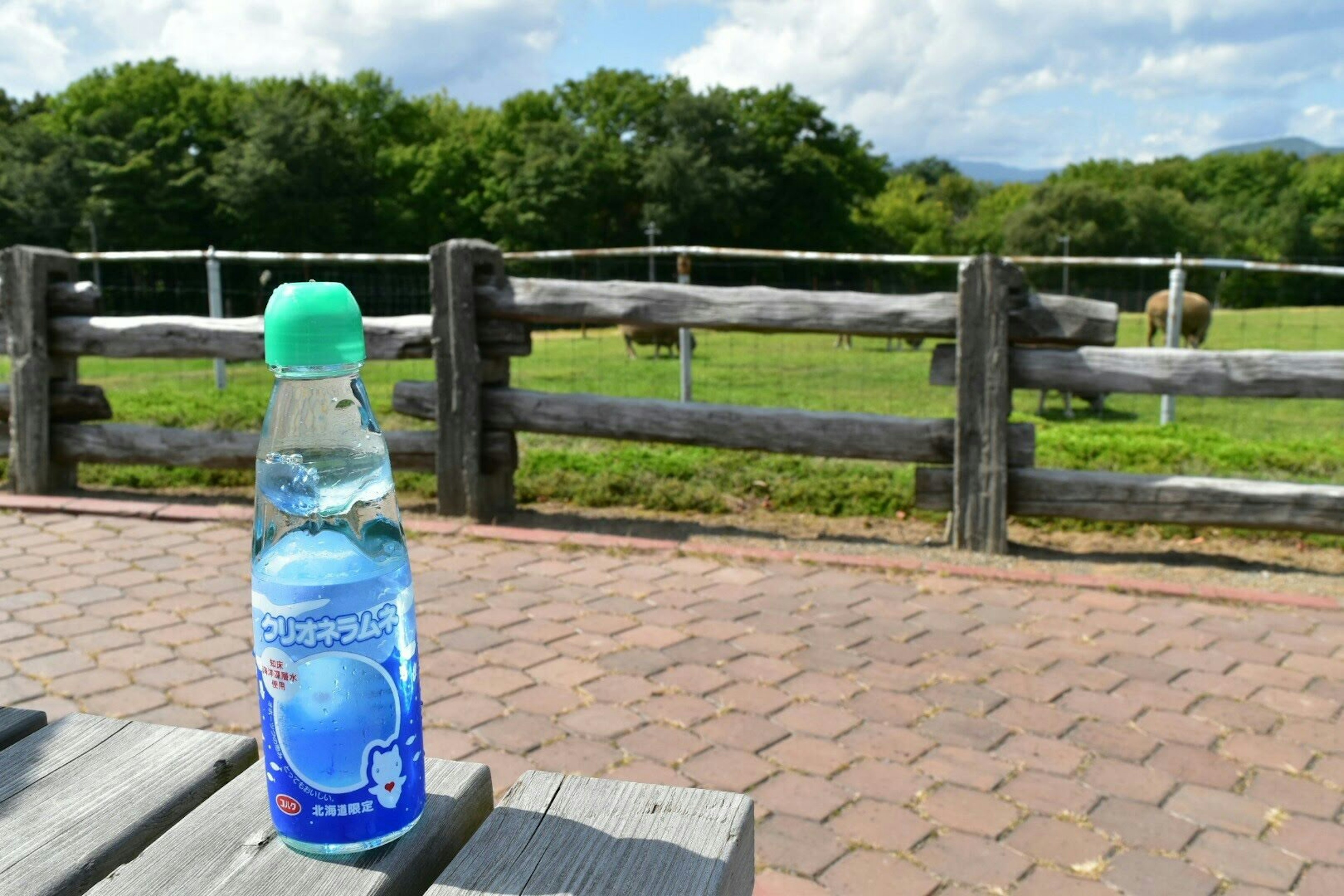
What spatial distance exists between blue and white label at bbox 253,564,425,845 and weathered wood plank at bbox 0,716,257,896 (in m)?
0.21

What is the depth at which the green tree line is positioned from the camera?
168ft

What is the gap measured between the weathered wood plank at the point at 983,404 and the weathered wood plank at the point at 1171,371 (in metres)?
0.11


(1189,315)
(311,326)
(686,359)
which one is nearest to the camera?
(311,326)

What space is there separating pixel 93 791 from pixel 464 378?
15.8ft

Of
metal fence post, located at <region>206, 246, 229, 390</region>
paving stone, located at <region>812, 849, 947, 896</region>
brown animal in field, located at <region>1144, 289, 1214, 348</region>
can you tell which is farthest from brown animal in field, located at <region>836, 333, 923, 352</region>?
paving stone, located at <region>812, 849, 947, 896</region>

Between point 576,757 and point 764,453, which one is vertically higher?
point 764,453

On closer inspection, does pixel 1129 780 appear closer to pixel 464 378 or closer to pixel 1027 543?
pixel 1027 543

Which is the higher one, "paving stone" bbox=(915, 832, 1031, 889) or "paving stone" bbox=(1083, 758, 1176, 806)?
"paving stone" bbox=(1083, 758, 1176, 806)

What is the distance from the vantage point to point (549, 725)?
3.62 m

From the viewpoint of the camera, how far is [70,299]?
682 cm

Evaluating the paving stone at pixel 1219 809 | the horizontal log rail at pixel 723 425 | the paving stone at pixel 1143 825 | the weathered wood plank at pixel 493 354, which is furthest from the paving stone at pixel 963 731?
the weathered wood plank at pixel 493 354

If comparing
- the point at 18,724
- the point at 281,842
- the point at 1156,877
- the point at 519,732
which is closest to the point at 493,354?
the point at 519,732

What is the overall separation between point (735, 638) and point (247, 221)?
5269 centimetres

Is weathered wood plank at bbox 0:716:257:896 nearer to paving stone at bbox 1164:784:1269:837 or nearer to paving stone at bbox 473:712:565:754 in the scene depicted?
paving stone at bbox 473:712:565:754
